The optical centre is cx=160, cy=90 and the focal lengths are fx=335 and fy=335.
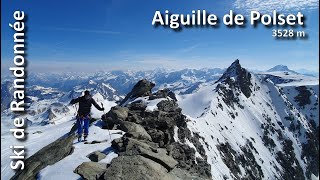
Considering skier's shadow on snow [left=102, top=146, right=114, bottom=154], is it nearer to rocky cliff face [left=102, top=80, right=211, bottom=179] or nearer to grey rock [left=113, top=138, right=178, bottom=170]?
rocky cliff face [left=102, top=80, right=211, bottom=179]

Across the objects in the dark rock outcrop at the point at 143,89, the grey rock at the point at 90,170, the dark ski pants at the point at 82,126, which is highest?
the dark rock outcrop at the point at 143,89

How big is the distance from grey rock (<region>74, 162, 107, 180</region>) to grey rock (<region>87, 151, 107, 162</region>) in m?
1.11

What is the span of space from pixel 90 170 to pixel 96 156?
2.37 m

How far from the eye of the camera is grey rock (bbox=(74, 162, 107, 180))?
18.2 m

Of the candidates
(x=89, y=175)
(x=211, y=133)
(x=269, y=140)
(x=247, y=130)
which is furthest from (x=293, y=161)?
(x=89, y=175)

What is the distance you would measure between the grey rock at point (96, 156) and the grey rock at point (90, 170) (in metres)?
1.11

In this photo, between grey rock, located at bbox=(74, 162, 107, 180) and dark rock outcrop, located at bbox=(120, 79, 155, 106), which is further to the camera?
dark rock outcrop, located at bbox=(120, 79, 155, 106)

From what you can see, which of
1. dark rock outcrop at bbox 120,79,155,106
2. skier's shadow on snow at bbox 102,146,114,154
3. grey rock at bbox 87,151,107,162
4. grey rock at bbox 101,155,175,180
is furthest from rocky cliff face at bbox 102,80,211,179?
dark rock outcrop at bbox 120,79,155,106

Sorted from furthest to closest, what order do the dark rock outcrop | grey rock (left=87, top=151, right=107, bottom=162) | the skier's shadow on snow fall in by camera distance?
the dark rock outcrop, the skier's shadow on snow, grey rock (left=87, top=151, right=107, bottom=162)

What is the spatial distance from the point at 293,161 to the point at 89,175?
195m

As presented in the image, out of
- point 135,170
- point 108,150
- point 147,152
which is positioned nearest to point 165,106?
point 108,150

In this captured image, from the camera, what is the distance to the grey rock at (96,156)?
2091cm

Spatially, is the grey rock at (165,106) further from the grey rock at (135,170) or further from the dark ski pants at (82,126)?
the grey rock at (135,170)

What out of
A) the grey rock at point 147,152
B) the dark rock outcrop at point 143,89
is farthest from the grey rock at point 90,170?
the dark rock outcrop at point 143,89
